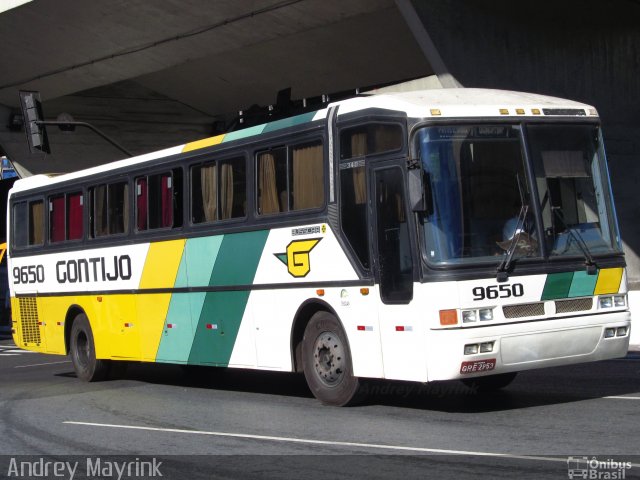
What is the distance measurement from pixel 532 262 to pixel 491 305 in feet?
2.13

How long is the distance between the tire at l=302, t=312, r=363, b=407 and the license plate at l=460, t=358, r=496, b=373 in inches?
64.8

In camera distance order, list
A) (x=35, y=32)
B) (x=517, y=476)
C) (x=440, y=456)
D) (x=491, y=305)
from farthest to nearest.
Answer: (x=35, y=32)
(x=491, y=305)
(x=440, y=456)
(x=517, y=476)

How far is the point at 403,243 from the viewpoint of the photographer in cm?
1072

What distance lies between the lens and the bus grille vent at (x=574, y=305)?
10.7 metres

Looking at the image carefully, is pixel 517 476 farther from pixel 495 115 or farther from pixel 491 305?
pixel 495 115

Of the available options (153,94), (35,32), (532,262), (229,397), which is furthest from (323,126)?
(153,94)

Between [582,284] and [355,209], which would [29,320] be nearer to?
[355,209]

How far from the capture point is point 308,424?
35.2 feet

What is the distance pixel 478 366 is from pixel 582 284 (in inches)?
58.3

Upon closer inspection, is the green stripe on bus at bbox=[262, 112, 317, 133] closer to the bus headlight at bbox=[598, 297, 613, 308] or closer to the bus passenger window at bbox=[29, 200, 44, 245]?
the bus headlight at bbox=[598, 297, 613, 308]

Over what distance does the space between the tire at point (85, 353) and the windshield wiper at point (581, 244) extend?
867 centimetres

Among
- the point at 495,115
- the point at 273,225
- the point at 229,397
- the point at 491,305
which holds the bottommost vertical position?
the point at 229,397

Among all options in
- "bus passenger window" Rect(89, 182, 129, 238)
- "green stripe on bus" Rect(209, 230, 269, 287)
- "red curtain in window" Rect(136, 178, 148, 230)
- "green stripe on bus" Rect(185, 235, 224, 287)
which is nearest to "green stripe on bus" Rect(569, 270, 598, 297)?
"green stripe on bus" Rect(209, 230, 269, 287)

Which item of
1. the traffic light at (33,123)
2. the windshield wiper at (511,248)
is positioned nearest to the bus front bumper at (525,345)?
the windshield wiper at (511,248)
